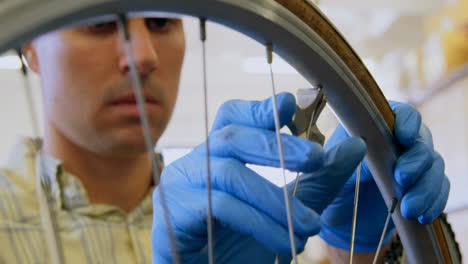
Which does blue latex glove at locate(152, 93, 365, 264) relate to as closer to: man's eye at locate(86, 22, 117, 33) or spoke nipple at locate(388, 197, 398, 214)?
spoke nipple at locate(388, 197, 398, 214)

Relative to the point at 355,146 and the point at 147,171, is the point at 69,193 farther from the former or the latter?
the point at 355,146

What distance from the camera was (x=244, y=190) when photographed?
47 cm

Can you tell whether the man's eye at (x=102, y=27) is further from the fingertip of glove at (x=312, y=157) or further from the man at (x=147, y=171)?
the fingertip of glove at (x=312, y=157)

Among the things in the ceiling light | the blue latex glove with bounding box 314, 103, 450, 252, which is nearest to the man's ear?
the blue latex glove with bounding box 314, 103, 450, 252

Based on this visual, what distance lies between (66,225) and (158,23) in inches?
13.4

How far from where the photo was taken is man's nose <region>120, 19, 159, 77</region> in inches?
23.4

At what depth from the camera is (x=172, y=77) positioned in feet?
2.41

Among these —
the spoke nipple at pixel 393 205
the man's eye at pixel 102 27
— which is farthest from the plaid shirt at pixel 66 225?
the spoke nipple at pixel 393 205

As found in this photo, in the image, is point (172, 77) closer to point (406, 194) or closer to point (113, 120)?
point (113, 120)

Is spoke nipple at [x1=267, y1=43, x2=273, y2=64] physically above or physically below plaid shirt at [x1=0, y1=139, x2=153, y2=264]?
above

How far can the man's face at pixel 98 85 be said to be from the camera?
650 millimetres

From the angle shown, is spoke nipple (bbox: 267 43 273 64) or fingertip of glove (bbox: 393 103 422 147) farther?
fingertip of glove (bbox: 393 103 422 147)

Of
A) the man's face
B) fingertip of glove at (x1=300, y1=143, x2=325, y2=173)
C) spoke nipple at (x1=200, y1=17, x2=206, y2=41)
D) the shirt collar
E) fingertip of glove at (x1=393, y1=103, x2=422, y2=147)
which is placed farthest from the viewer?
the shirt collar

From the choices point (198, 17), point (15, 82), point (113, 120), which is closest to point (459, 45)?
point (113, 120)
